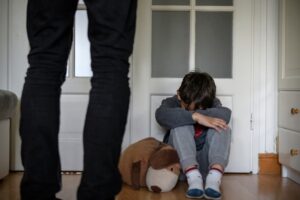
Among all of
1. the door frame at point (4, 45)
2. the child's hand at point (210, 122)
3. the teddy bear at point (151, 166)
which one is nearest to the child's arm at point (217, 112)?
the child's hand at point (210, 122)

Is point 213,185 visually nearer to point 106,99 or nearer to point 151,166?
point 151,166

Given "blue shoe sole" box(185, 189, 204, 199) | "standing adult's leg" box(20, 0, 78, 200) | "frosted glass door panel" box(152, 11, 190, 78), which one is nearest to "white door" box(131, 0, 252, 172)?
"frosted glass door panel" box(152, 11, 190, 78)

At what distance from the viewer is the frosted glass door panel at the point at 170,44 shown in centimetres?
192

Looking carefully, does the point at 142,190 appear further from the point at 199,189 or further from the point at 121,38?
the point at 121,38

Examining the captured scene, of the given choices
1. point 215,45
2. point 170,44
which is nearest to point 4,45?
point 170,44

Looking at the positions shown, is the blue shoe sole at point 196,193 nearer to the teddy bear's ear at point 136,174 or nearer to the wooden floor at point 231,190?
the wooden floor at point 231,190

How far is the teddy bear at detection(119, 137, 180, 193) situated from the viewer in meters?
1.46

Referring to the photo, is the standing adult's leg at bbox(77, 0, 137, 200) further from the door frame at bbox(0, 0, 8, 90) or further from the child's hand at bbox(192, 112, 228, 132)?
the door frame at bbox(0, 0, 8, 90)

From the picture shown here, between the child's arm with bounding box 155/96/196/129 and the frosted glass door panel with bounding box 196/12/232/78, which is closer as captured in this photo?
the child's arm with bounding box 155/96/196/129

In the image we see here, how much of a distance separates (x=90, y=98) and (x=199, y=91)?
92 centimetres

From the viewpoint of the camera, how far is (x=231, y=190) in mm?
1521

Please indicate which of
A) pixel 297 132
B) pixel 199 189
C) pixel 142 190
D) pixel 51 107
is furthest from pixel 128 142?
pixel 51 107

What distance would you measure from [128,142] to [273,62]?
0.83 m

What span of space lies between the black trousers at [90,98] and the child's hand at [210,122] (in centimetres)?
79
